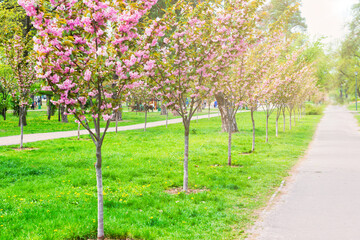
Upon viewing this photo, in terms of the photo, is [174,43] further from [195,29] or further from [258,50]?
[258,50]

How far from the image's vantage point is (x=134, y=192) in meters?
7.61

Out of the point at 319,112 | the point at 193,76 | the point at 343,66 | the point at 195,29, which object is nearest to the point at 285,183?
the point at 193,76

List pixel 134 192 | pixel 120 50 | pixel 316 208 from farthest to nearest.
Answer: pixel 134 192
pixel 316 208
pixel 120 50

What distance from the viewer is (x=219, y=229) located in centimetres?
568

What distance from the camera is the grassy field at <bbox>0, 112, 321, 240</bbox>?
5.52 metres

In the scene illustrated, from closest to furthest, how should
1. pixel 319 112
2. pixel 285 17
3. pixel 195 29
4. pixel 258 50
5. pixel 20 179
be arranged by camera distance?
pixel 195 29
pixel 20 179
pixel 285 17
pixel 258 50
pixel 319 112

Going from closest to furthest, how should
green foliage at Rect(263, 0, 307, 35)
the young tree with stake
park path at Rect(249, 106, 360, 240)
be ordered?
the young tree with stake < park path at Rect(249, 106, 360, 240) < green foliage at Rect(263, 0, 307, 35)

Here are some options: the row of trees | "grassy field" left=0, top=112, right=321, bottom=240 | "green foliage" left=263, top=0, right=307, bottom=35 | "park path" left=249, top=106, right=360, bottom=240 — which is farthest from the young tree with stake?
"green foliage" left=263, top=0, right=307, bottom=35

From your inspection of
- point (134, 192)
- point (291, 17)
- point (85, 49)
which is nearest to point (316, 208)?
point (134, 192)

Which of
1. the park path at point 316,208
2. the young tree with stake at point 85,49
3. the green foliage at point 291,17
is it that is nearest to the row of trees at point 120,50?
the young tree with stake at point 85,49

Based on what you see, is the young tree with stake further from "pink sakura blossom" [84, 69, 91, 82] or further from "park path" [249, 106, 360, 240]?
"park path" [249, 106, 360, 240]

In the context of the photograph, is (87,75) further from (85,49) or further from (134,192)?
(134,192)

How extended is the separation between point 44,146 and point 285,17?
34.3 ft

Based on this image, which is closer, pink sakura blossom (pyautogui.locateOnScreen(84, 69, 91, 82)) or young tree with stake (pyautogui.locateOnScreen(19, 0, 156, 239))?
young tree with stake (pyautogui.locateOnScreen(19, 0, 156, 239))
